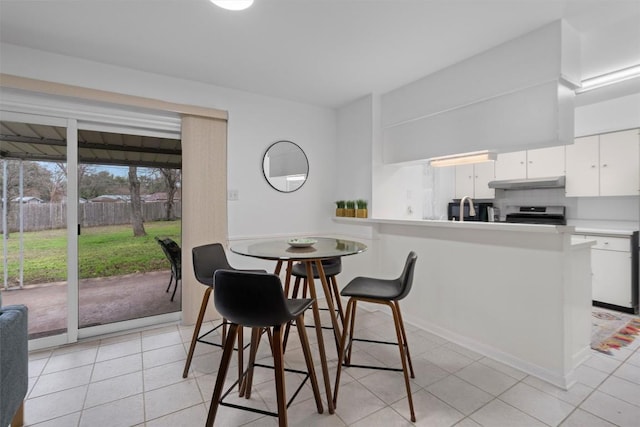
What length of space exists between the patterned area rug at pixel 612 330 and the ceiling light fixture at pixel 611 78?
2291mm

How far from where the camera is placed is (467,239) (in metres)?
2.61

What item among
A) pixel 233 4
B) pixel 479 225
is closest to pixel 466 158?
pixel 479 225

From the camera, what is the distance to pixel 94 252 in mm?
3053

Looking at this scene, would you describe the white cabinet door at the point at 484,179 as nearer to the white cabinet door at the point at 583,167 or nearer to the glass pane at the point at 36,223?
the white cabinet door at the point at 583,167

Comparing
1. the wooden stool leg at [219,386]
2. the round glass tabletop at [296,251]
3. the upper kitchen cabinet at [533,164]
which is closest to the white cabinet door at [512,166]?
the upper kitchen cabinet at [533,164]

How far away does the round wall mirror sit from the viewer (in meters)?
3.58

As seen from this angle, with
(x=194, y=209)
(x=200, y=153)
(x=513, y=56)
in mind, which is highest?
(x=513, y=56)

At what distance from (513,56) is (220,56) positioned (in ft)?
7.82

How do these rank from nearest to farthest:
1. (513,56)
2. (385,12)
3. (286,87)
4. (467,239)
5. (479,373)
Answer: (385,12) → (479,373) → (513,56) → (467,239) → (286,87)

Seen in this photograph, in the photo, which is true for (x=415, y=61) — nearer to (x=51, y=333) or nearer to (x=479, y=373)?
(x=479, y=373)

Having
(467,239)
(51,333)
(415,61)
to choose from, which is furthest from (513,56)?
(51,333)

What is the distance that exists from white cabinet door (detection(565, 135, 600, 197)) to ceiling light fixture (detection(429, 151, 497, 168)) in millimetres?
2063

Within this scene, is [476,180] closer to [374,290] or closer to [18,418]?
[374,290]

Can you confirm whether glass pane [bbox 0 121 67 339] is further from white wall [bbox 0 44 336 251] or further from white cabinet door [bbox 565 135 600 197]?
white cabinet door [bbox 565 135 600 197]
